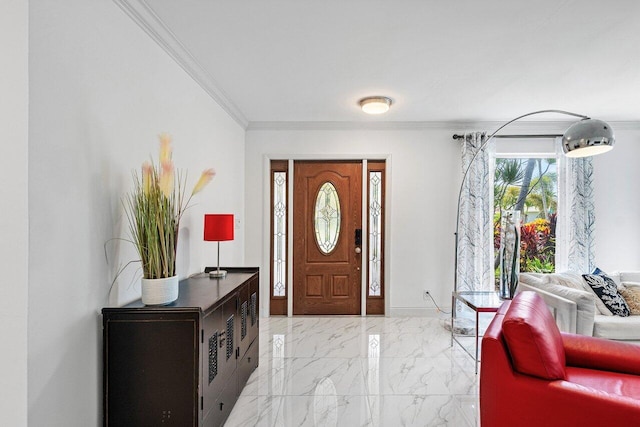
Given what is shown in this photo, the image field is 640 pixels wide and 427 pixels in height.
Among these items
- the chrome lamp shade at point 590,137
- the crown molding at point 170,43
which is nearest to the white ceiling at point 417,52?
the crown molding at point 170,43

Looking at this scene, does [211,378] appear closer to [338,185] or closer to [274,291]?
[274,291]

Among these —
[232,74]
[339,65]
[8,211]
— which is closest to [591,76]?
[339,65]

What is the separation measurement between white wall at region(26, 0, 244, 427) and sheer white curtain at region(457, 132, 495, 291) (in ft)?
11.8

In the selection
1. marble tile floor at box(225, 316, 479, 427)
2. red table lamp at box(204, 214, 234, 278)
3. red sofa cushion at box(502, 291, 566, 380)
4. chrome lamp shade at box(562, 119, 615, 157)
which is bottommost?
marble tile floor at box(225, 316, 479, 427)

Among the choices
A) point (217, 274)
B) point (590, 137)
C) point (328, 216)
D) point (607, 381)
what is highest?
point (590, 137)

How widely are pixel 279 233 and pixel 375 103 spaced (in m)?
2.09

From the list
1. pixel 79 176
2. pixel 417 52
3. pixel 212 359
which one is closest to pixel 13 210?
pixel 79 176

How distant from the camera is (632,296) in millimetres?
3238

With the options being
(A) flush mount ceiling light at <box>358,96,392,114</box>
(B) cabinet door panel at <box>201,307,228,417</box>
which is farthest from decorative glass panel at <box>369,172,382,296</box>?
(B) cabinet door panel at <box>201,307,228,417</box>

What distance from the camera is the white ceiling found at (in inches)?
81.3

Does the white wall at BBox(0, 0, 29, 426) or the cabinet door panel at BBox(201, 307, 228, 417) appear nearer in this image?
the white wall at BBox(0, 0, 29, 426)

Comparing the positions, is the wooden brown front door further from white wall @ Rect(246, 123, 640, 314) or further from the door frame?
white wall @ Rect(246, 123, 640, 314)

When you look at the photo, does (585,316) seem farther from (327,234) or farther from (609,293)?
(327,234)

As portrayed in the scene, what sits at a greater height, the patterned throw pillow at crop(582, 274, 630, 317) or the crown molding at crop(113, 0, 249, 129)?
the crown molding at crop(113, 0, 249, 129)
